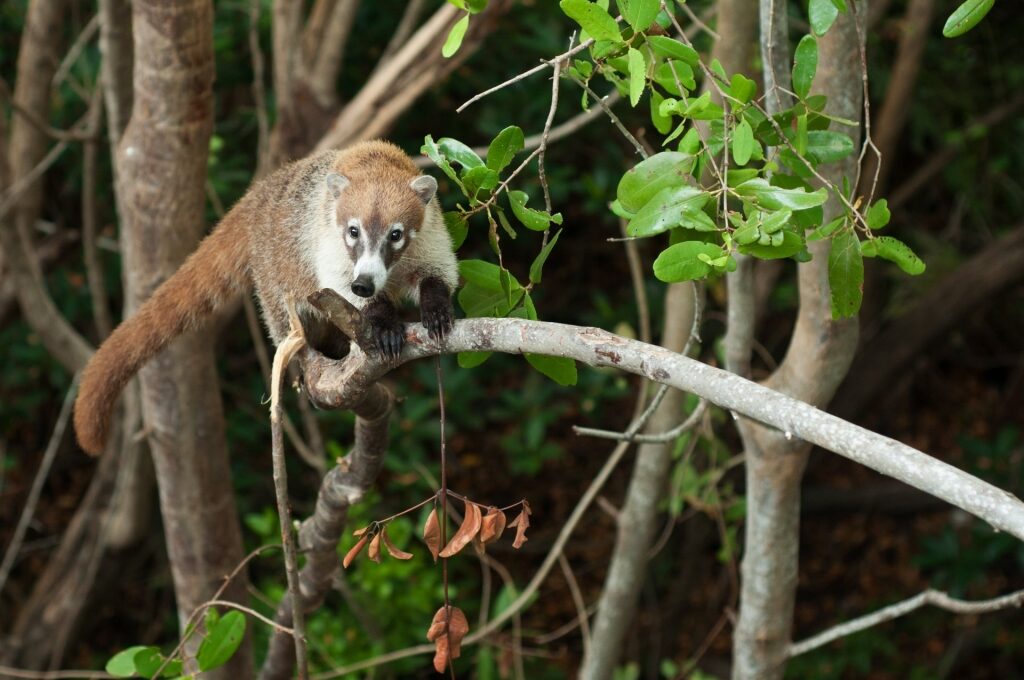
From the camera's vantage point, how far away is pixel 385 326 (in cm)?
268

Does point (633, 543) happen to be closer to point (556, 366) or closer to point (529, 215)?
point (556, 366)

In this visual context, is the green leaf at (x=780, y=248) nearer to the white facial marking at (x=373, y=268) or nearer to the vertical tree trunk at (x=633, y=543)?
the white facial marking at (x=373, y=268)

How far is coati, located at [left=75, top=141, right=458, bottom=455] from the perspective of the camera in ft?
9.80

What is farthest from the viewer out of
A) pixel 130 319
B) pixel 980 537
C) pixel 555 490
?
pixel 555 490

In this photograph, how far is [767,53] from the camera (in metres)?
2.42

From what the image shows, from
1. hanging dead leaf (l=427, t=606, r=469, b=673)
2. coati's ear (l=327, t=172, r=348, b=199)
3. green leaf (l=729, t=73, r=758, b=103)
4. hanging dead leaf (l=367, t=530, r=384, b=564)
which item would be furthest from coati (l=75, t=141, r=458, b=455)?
green leaf (l=729, t=73, r=758, b=103)

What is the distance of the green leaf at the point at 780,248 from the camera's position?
2.05m

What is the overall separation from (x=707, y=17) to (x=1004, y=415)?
3.64 m

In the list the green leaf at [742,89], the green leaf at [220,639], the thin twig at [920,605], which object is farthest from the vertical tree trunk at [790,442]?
the green leaf at [220,639]

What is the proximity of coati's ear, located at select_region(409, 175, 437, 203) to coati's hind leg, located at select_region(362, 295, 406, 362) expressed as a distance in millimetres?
317

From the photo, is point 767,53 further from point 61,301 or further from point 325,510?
point 61,301

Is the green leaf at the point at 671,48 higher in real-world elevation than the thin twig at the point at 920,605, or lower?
higher

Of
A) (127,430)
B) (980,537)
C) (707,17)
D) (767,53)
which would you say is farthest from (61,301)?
(980,537)

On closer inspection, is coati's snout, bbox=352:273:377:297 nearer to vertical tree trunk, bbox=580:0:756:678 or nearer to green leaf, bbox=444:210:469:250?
green leaf, bbox=444:210:469:250
